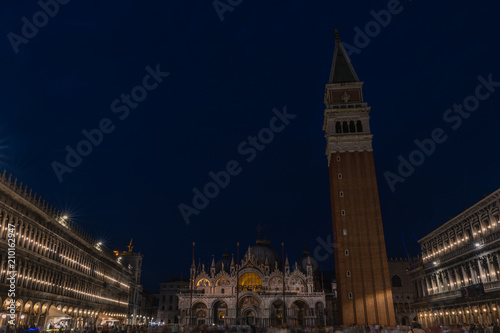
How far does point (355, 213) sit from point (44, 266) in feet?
148

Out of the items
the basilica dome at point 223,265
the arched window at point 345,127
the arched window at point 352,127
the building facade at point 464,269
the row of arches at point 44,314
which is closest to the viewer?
the row of arches at point 44,314

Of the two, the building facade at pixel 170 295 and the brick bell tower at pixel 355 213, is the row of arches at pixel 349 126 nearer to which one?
the brick bell tower at pixel 355 213

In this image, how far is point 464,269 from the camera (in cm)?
5272

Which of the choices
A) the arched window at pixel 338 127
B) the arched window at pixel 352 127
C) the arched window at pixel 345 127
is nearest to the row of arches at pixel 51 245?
the arched window at pixel 338 127

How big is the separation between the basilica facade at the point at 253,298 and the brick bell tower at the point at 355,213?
2456cm

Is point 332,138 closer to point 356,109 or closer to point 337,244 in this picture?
point 356,109

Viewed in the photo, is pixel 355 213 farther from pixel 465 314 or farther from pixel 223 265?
pixel 223 265

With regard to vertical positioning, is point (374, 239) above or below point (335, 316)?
above

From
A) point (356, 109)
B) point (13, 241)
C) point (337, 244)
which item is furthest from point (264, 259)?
point (13, 241)

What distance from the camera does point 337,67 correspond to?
249 feet

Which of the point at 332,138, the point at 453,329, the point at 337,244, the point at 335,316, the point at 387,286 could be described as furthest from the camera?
the point at 335,316

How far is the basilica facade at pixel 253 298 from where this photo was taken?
83312 mm

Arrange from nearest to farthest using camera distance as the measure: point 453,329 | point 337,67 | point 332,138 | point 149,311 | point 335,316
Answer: point 453,329, point 332,138, point 337,67, point 335,316, point 149,311

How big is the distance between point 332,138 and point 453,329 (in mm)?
42830
